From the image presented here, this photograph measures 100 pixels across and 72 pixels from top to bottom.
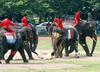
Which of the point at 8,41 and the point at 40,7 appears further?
the point at 40,7

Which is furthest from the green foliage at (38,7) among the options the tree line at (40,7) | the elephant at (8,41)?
the elephant at (8,41)

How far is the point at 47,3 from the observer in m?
64.1

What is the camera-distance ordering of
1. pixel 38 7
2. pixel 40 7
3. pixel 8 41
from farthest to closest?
pixel 40 7 < pixel 38 7 < pixel 8 41

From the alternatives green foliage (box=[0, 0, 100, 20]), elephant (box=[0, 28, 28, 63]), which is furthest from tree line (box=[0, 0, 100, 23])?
elephant (box=[0, 28, 28, 63])

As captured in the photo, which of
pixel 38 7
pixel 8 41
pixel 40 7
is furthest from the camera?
pixel 40 7

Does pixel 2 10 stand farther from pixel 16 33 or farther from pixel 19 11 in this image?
pixel 16 33

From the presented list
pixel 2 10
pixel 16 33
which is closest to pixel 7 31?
pixel 16 33

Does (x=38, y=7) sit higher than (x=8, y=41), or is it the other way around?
(x=8, y=41)

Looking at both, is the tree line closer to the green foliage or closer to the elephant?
the green foliage

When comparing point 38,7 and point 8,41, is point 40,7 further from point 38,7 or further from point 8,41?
point 8,41

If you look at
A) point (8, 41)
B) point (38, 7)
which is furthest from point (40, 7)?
point (8, 41)

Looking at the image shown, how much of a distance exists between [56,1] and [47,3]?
2015 millimetres

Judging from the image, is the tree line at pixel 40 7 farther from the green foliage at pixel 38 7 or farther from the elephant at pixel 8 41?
the elephant at pixel 8 41

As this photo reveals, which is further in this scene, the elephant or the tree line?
the tree line
